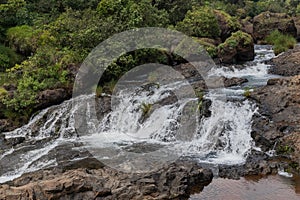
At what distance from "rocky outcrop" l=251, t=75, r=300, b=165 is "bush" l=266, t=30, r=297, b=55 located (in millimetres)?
8757

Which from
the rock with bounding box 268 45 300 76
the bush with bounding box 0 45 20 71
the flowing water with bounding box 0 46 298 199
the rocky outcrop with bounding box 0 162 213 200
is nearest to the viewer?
the rocky outcrop with bounding box 0 162 213 200

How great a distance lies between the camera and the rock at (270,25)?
28.2m

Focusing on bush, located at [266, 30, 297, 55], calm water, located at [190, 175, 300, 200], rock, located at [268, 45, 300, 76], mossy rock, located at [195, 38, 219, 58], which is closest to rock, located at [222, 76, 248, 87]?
rock, located at [268, 45, 300, 76]

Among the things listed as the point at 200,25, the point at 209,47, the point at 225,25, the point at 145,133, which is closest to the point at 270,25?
the point at 225,25

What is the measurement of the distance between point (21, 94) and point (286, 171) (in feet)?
38.2

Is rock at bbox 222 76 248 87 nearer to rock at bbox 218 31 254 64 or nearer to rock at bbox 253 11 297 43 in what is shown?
rock at bbox 218 31 254 64

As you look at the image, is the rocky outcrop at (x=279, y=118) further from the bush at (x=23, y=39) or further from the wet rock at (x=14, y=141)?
the bush at (x=23, y=39)

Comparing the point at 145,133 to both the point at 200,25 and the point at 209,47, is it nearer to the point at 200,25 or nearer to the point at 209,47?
the point at 209,47

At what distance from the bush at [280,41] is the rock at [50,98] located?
1346cm

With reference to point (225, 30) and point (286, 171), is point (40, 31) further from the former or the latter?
point (286, 171)

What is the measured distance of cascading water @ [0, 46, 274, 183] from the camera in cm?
1220

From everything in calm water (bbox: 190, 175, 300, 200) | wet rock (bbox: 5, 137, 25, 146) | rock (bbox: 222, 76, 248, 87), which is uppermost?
rock (bbox: 222, 76, 248, 87)

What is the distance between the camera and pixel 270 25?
1133 inches

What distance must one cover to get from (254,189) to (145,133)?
584cm
